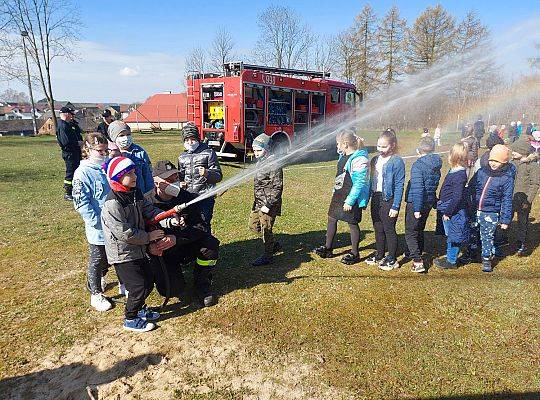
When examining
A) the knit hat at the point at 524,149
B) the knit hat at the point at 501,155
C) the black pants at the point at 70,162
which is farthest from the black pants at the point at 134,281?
the black pants at the point at 70,162

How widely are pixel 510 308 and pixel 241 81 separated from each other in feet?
39.7

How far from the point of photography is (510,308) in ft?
15.1

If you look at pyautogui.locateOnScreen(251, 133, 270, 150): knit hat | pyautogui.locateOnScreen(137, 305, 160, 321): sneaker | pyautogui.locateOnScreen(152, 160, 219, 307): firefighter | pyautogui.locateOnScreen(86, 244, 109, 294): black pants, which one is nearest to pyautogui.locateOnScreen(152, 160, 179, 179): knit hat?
pyautogui.locateOnScreen(152, 160, 219, 307): firefighter

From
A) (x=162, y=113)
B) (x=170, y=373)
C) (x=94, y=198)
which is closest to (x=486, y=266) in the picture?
(x=170, y=373)

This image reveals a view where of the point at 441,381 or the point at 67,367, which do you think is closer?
the point at 441,381

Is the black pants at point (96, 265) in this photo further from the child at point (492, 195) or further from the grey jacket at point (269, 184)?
the child at point (492, 195)

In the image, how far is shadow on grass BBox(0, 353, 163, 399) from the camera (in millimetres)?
3316

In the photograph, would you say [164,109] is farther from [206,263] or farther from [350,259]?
[206,263]

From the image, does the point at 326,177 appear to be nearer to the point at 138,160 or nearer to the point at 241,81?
the point at 241,81

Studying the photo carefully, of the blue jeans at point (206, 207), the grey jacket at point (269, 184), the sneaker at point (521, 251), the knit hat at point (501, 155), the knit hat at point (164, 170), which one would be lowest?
the sneaker at point (521, 251)

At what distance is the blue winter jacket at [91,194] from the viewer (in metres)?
4.37

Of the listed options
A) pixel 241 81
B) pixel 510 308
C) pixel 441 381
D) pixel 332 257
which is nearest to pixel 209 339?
pixel 441 381

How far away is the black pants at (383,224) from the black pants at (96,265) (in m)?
3.83

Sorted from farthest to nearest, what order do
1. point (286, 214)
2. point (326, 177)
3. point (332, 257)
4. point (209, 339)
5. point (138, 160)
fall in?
point (326, 177) → point (286, 214) → point (332, 257) → point (138, 160) → point (209, 339)
